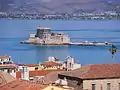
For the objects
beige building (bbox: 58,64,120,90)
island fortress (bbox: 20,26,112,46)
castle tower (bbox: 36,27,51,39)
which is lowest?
island fortress (bbox: 20,26,112,46)

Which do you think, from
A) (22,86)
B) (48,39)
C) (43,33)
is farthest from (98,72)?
(43,33)

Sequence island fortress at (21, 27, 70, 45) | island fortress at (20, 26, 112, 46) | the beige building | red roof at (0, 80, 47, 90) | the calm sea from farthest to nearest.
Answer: island fortress at (21, 27, 70, 45), island fortress at (20, 26, 112, 46), the calm sea, the beige building, red roof at (0, 80, 47, 90)

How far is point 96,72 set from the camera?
1245cm

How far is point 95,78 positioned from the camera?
1218 cm

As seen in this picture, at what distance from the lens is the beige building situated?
11992 millimetres

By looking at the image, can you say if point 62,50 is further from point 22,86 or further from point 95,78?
point 22,86

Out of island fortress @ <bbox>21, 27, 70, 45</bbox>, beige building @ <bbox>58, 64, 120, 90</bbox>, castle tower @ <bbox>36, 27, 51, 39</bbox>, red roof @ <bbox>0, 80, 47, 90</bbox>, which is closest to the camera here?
red roof @ <bbox>0, 80, 47, 90</bbox>

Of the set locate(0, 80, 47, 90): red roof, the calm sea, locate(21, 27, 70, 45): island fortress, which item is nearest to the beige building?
locate(0, 80, 47, 90): red roof

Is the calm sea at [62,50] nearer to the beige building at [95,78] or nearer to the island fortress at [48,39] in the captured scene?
the island fortress at [48,39]

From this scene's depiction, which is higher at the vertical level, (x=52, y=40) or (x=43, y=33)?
(x=43, y=33)

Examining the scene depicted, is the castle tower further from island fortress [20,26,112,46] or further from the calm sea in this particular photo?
the calm sea

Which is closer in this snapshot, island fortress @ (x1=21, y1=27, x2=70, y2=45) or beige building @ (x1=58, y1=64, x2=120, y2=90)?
beige building @ (x1=58, y1=64, x2=120, y2=90)

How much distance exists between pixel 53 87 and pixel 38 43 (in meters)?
89.7

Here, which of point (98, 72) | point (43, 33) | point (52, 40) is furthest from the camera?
point (43, 33)
